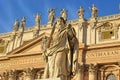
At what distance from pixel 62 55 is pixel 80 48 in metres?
20.8

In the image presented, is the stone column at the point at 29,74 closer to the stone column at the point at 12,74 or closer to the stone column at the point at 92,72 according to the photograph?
the stone column at the point at 12,74

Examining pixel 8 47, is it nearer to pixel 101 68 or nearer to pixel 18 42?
pixel 18 42

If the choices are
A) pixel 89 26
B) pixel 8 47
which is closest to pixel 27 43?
pixel 8 47

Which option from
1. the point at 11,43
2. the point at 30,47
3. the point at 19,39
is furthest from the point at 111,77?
the point at 11,43

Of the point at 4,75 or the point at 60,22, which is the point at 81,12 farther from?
the point at 60,22

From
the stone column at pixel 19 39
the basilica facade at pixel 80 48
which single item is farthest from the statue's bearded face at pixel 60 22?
the stone column at pixel 19 39

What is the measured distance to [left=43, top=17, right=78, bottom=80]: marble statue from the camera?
25.3 ft

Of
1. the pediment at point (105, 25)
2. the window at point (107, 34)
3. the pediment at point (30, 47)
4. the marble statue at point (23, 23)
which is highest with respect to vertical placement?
the marble statue at point (23, 23)

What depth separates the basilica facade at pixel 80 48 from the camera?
27.9 m

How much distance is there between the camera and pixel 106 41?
2848 cm

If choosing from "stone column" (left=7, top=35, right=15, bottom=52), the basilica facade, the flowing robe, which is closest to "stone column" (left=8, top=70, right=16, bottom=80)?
the basilica facade

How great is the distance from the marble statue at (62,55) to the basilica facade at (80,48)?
1787cm

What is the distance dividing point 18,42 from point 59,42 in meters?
26.3

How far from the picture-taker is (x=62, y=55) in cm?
788
